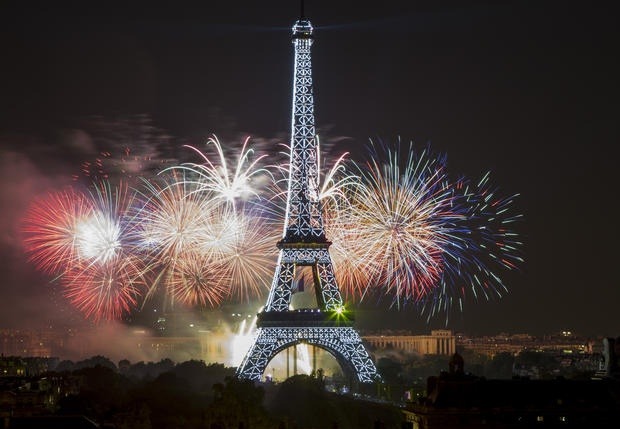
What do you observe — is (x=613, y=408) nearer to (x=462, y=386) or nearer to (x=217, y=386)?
(x=462, y=386)

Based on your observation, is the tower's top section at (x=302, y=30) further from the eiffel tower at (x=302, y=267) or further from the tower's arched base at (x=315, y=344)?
the tower's arched base at (x=315, y=344)

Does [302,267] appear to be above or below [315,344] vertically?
above

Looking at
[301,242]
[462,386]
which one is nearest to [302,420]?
[301,242]

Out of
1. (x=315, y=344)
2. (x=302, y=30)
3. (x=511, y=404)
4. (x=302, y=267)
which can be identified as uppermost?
(x=302, y=30)

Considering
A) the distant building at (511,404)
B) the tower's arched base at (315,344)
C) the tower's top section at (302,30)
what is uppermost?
the tower's top section at (302,30)

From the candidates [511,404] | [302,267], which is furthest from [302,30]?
[511,404]

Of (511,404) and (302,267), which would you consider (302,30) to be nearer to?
(302,267)

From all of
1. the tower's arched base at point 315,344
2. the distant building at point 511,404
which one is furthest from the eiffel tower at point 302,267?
Answer: the distant building at point 511,404

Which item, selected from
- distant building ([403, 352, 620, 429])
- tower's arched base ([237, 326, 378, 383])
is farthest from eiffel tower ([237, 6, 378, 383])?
distant building ([403, 352, 620, 429])
